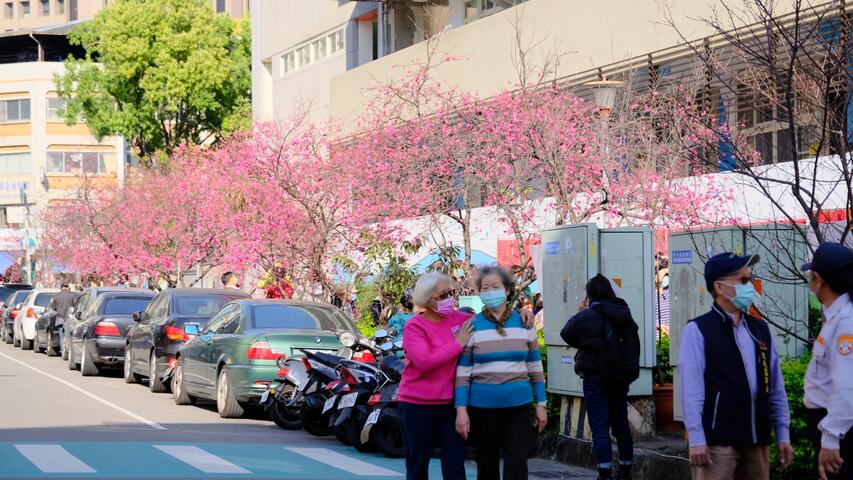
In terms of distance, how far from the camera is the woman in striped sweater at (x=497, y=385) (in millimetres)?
8664

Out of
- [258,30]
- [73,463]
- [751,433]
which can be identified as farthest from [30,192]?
[751,433]

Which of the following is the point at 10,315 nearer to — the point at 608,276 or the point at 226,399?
the point at 226,399

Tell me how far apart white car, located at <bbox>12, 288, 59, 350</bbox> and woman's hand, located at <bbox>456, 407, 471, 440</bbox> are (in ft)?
97.1

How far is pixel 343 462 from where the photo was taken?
13.6m

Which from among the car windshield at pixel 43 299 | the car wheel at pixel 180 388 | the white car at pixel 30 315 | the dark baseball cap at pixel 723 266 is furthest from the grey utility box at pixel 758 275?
the car windshield at pixel 43 299

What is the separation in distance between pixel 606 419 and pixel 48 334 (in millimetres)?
24628

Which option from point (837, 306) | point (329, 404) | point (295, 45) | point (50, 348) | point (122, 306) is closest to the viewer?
point (837, 306)

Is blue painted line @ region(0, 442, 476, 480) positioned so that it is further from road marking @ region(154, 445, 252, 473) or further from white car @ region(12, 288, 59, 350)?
white car @ region(12, 288, 59, 350)

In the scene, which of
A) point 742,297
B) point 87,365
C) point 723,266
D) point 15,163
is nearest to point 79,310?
point 87,365

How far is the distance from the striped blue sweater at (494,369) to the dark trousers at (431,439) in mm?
293

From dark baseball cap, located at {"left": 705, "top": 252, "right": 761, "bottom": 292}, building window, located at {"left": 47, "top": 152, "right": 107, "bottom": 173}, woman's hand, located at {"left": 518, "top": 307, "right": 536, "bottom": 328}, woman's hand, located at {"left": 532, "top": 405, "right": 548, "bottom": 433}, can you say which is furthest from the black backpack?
building window, located at {"left": 47, "top": 152, "right": 107, "bottom": 173}

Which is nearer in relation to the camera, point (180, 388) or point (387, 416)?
point (387, 416)

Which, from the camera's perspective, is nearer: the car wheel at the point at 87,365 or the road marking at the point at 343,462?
the road marking at the point at 343,462

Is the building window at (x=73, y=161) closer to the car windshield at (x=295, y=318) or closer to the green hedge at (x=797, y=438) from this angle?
the car windshield at (x=295, y=318)
